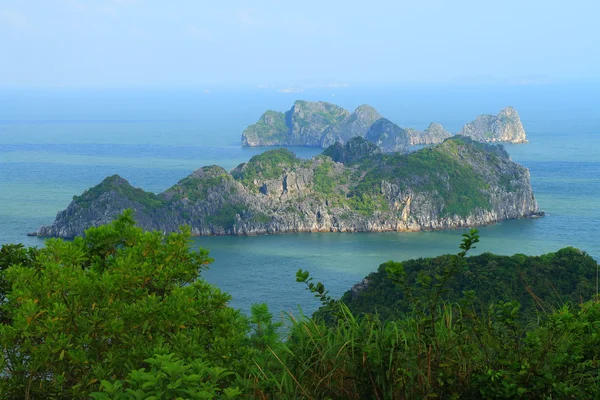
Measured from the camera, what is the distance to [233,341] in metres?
4.94

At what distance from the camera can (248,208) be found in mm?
53625

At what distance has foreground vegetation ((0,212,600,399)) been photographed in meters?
3.94

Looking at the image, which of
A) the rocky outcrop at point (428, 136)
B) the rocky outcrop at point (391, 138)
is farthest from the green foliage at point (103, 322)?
the rocky outcrop at point (428, 136)

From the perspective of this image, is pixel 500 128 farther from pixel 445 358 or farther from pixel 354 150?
pixel 445 358

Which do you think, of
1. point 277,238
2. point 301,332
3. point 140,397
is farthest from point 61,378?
point 277,238

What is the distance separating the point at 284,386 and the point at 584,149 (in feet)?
303

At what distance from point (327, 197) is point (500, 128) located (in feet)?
185

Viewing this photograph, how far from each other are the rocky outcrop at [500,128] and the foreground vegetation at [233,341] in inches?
4002

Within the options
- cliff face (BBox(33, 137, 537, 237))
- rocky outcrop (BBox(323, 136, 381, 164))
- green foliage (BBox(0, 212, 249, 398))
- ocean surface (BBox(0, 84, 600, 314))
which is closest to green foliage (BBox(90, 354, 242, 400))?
green foliage (BBox(0, 212, 249, 398))

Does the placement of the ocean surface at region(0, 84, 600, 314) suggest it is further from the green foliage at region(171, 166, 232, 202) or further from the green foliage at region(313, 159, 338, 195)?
the green foliage at region(313, 159, 338, 195)

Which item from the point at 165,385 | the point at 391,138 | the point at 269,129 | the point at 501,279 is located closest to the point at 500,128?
the point at 391,138

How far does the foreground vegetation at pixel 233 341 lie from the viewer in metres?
3.94

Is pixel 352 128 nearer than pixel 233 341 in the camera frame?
No

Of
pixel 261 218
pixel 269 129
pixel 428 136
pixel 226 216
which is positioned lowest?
pixel 261 218
